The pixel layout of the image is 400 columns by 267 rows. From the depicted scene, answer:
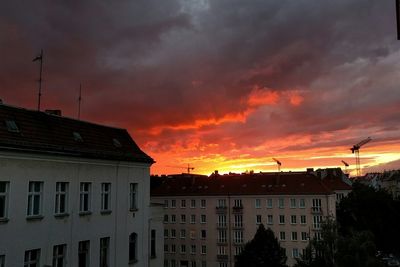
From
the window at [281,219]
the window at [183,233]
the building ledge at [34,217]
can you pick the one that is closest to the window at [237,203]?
the window at [281,219]

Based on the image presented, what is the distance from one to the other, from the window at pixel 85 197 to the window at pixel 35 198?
3.52 metres

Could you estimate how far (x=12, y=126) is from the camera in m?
25.4

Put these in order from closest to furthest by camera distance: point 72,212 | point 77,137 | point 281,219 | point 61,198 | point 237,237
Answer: point 61,198
point 72,212
point 77,137
point 281,219
point 237,237

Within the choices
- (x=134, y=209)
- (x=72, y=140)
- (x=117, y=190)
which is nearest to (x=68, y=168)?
(x=72, y=140)

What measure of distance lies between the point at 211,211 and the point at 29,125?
76277 mm

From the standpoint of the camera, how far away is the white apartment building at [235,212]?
290ft

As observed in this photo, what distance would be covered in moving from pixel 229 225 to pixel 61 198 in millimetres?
72864

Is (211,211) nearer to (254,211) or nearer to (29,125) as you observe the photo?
(254,211)

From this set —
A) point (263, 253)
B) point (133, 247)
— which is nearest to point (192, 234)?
point (263, 253)

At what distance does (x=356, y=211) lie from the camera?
3376 inches

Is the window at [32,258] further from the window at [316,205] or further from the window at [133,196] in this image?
the window at [316,205]

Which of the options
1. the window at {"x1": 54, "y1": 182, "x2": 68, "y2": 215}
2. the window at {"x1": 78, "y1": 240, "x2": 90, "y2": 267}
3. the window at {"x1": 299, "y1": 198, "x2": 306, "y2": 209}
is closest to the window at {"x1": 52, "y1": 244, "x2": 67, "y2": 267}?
the window at {"x1": 78, "y1": 240, "x2": 90, "y2": 267}

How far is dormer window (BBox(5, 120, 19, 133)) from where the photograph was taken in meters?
24.9

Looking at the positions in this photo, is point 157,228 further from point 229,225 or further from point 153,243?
point 229,225
